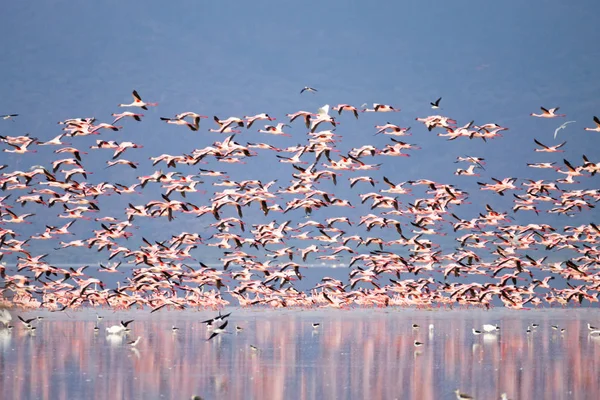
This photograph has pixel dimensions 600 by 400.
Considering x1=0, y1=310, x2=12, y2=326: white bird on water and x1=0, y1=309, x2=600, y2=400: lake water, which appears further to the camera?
x1=0, y1=310, x2=12, y2=326: white bird on water

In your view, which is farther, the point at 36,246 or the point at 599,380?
the point at 36,246

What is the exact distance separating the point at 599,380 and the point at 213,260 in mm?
145345

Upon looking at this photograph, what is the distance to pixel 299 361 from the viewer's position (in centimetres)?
2914

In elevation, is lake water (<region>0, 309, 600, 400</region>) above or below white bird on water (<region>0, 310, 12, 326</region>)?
below

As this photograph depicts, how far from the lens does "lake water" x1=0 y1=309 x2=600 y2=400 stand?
912 inches

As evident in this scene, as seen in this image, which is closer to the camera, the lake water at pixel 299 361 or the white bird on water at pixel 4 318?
the lake water at pixel 299 361

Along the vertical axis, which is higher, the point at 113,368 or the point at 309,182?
the point at 309,182

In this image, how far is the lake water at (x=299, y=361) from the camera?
2317 centimetres

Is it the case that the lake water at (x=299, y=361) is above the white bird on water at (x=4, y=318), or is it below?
below

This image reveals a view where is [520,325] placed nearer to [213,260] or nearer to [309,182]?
[309,182]

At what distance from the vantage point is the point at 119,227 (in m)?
46.8

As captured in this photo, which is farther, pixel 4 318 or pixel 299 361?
pixel 4 318

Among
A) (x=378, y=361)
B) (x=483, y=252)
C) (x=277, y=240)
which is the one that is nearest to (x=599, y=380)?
(x=378, y=361)

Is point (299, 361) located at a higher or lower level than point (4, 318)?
lower
